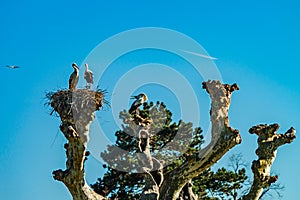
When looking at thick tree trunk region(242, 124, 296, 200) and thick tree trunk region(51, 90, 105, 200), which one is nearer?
thick tree trunk region(51, 90, 105, 200)

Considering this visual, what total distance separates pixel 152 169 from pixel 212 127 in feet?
7.90

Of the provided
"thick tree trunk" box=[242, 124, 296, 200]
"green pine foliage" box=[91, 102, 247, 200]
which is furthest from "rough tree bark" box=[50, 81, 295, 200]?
"green pine foliage" box=[91, 102, 247, 200]

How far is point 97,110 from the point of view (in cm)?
1429

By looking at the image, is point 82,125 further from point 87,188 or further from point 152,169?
point 152,169

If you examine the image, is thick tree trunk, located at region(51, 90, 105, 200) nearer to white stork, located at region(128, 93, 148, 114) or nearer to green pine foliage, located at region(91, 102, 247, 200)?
white stork, located at region(128, 93, 148, 114)

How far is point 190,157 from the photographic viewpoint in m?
14.2

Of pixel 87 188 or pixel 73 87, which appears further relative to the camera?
pixel 73 87

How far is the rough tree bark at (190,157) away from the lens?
13.2 m

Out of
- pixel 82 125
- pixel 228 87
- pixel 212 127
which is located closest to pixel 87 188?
pixel 82 125

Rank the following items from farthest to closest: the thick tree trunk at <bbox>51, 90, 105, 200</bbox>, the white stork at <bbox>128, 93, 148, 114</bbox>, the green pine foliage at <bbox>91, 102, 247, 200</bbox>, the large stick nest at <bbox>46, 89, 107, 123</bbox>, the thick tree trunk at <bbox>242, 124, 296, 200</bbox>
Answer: the green pine foliage at <bbox>91, 102, 247, 200</bbox> → the white stork at <bbox>128, 93, 148, 114</bbox> → the thick tree trunk at <bbox>242, 124, 296, 200</bbox> → the large stick nest at <bbox>46, 89, 107, 123</bbox> → the thick tree trunk at <bbox>51, 90, 105, 200</bbox>

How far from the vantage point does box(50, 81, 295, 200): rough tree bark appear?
521 inches

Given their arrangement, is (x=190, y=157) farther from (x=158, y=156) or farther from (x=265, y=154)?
(x=158, y=156)

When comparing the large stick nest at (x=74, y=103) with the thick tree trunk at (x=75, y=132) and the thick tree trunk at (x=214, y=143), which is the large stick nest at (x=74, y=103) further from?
the thick tree trunk at (x=214, y=143)

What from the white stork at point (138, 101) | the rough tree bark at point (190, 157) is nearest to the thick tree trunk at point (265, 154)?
the rough tree bark at point (190, 157)
